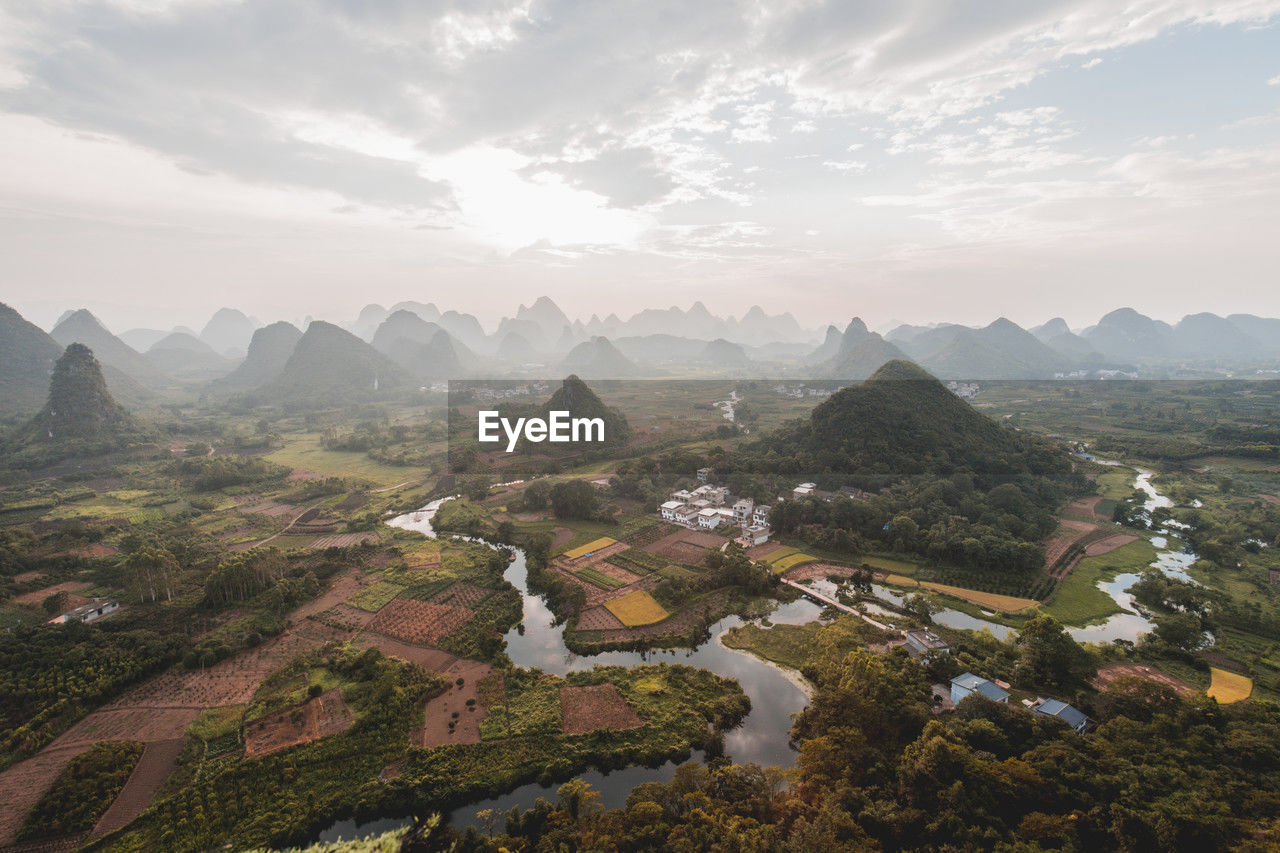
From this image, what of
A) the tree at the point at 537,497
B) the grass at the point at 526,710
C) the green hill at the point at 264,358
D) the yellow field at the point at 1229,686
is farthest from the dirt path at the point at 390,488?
the green hill at the point at 264,358

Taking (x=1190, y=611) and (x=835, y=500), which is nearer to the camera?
(x=1190, y=611)

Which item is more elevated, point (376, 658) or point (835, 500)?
point (835, 500)

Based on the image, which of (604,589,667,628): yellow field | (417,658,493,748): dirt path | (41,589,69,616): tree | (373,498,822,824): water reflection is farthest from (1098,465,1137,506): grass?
(41,589,69,616): tree

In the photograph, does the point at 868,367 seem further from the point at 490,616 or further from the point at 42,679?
the point at 42,679

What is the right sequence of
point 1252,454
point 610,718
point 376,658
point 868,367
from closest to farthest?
point 610,718 → point 376,658 → point 1252,454 → point 868,367

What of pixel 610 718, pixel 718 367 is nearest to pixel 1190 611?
pixel 610 718

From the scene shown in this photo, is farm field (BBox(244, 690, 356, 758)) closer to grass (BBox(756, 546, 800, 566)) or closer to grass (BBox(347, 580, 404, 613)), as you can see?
grass (BBox(347, 580, 404, 613))

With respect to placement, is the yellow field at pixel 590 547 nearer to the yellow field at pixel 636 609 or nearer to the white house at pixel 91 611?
the yellow field at pixel 636 609
